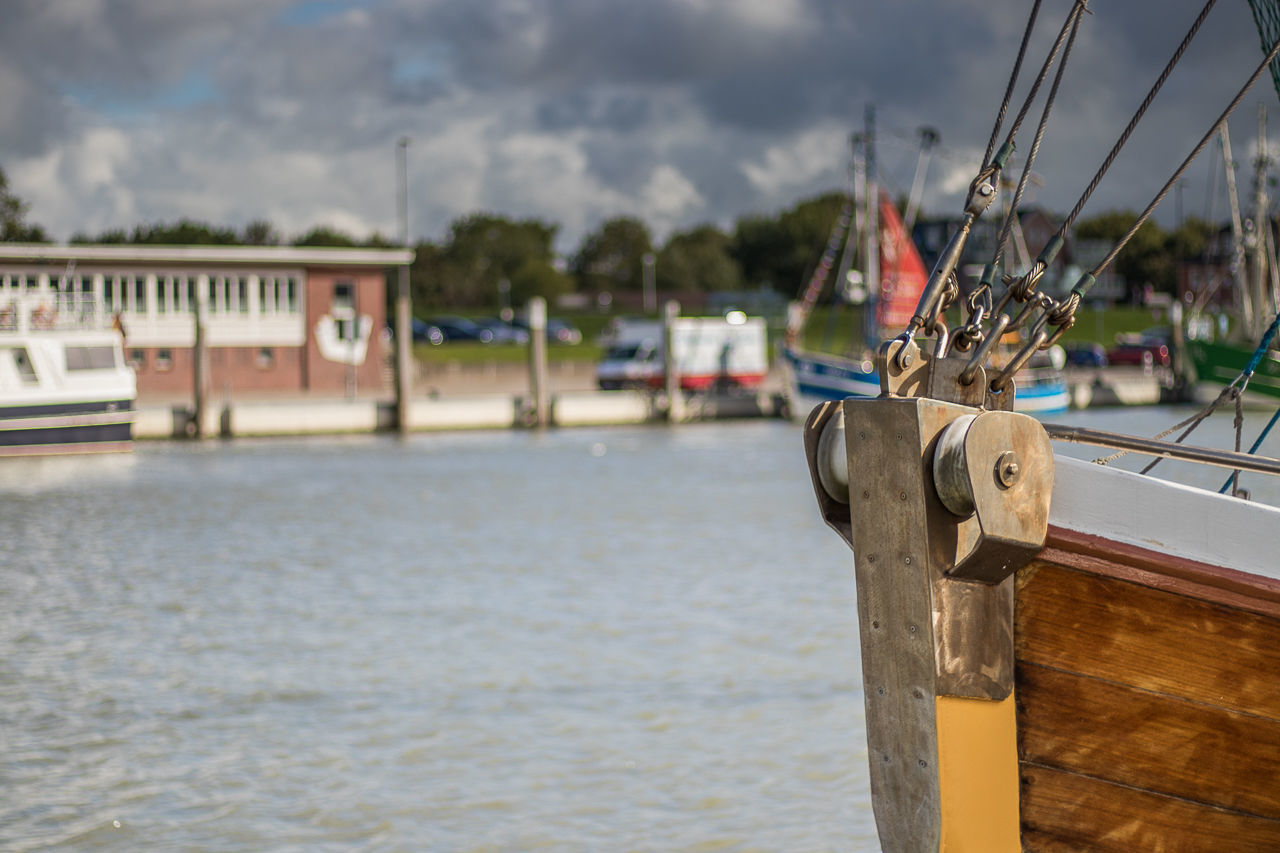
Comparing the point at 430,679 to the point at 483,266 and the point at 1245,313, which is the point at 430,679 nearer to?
the point at 1245,313

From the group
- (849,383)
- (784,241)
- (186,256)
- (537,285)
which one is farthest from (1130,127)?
(784,241)

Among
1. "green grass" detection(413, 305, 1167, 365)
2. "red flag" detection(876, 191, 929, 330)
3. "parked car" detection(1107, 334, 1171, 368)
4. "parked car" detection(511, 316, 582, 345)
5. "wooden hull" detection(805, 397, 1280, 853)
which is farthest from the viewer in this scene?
"parked car" detection(511, 316, 582, 345)

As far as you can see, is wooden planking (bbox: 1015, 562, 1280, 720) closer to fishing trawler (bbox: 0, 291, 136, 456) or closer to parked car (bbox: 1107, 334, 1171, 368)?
fishing trawler (bbox: 0, 291, 136, 456)

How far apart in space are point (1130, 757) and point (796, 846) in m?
3.39

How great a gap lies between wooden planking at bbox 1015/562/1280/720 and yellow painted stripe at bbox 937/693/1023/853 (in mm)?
192

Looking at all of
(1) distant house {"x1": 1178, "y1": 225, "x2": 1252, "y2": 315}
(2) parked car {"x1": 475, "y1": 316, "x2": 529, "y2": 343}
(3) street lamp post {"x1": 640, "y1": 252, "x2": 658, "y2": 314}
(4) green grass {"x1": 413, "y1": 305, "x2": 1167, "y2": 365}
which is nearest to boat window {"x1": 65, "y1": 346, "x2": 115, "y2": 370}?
(4) green grass {"x1": 413, "y1": 305, "x2": 1167, "y2": 365}

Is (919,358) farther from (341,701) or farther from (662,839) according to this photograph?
(341,701)

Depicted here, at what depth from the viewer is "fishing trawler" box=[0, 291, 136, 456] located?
1088 inches

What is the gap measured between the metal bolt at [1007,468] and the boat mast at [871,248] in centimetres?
3337

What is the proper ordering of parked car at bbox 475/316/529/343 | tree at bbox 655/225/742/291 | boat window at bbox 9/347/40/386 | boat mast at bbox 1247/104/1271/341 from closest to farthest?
boat window at bbox 9/347/40/386, boat mast at bbox 1247/104/1271/341, parked car at bbox 475/316/529/343, tree at bbox 655/225/742/291

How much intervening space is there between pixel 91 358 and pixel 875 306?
786 inches

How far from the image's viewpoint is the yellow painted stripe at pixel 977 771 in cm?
344

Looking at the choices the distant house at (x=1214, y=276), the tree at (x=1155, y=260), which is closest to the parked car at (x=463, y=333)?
the distant house at (x=1214, y=276)

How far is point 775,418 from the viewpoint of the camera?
3769 centimetres
